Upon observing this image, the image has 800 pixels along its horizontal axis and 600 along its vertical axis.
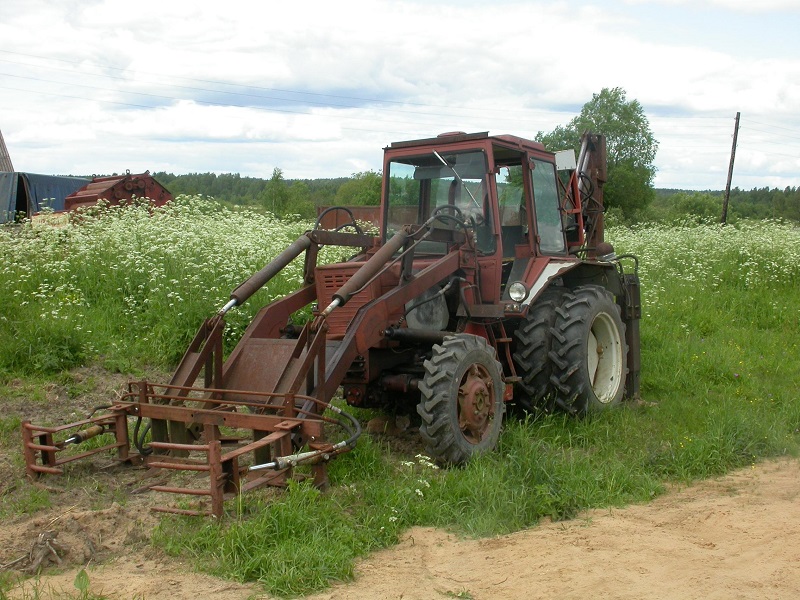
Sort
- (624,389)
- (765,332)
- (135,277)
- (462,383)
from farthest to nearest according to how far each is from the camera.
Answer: (765,332)
(135,277)
(624,389)
(462,383)

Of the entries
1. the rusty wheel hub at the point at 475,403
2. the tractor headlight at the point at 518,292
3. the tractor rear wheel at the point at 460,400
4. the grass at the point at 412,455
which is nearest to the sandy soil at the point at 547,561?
the grass at the point at 412,455

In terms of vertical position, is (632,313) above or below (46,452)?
above

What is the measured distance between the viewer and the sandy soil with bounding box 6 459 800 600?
404 cm

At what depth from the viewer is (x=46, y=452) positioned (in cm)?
558

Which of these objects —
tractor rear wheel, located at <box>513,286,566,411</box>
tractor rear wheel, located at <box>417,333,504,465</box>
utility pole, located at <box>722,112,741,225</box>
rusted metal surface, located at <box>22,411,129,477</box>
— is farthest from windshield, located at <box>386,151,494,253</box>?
utility pole, located at <box>722,112,741,225</box>

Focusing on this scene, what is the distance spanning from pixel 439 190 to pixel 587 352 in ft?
6.64

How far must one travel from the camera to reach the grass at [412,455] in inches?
183

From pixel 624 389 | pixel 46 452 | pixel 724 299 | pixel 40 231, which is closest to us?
pixel 46 452

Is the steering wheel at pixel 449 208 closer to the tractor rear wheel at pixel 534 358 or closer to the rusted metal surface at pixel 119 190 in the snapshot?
the tractor rear wheel at pixel 534 358

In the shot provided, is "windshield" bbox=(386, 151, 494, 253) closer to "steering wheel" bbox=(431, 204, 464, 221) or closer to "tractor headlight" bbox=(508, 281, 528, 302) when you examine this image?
"steering wheel" bbox=(431, 204, 464, 221)

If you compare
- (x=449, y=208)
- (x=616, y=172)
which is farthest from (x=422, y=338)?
(x=616, y=172)

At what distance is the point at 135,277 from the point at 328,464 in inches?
218

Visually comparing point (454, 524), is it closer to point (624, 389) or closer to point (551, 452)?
point (551, 452)

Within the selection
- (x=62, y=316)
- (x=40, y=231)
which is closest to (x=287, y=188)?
(x=40, y=231)
